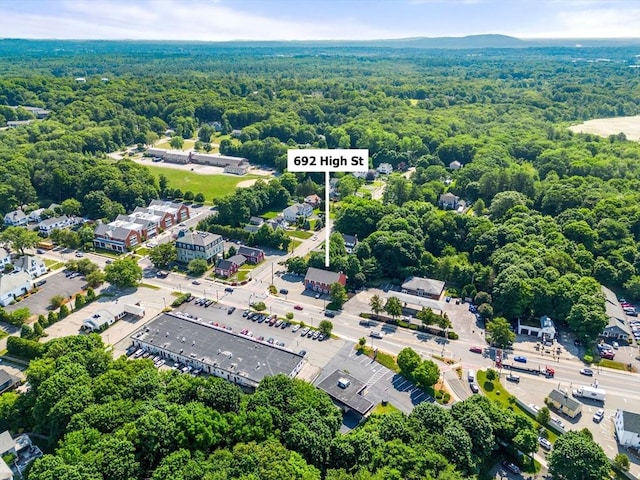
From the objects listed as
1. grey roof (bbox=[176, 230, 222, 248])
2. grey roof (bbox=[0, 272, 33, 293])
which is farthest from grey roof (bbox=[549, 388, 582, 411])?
grey roof (bbox=[0, 272, 33, 293])

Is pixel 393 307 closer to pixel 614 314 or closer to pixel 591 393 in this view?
pixel 591 393

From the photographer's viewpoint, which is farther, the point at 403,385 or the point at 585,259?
the point at 585,259

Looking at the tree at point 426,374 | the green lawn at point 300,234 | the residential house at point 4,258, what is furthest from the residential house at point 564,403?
the residential house at point 4,258

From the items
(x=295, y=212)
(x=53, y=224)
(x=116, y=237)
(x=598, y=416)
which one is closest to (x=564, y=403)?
(x=598, y=416)

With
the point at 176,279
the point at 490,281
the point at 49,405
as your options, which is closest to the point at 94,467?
the point at 49,405

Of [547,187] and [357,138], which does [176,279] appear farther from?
[357,138]

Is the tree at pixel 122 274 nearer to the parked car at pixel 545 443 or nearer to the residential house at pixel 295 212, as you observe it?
the residential house at pixel 295 212
